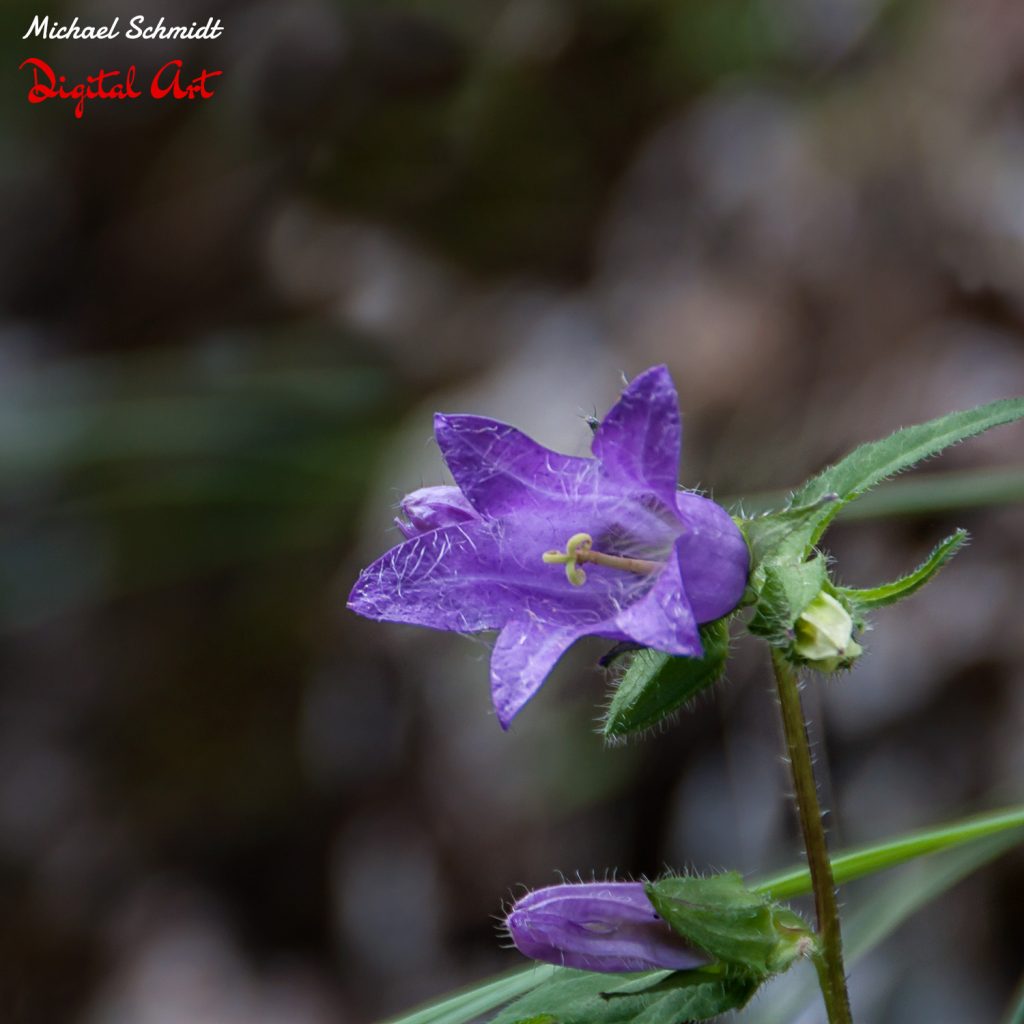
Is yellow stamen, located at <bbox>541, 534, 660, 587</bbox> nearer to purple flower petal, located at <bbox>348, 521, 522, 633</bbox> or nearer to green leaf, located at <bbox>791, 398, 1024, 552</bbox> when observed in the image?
purple flower petal, located at <bbox>348, 521, 522, 633</bbox>

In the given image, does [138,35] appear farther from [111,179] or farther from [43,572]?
[43,572]

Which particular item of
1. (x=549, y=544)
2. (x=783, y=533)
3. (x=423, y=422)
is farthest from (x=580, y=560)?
(x=423, y=422)

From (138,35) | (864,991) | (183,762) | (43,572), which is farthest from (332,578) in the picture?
(138,35)

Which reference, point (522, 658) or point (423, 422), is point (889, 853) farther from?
point (423, 422)

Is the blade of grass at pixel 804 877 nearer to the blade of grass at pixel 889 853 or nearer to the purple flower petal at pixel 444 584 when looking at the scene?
the blade of grass at pixel 889 853

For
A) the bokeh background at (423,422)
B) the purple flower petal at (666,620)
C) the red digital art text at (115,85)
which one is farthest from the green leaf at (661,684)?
the red digital art text at (115,85)
